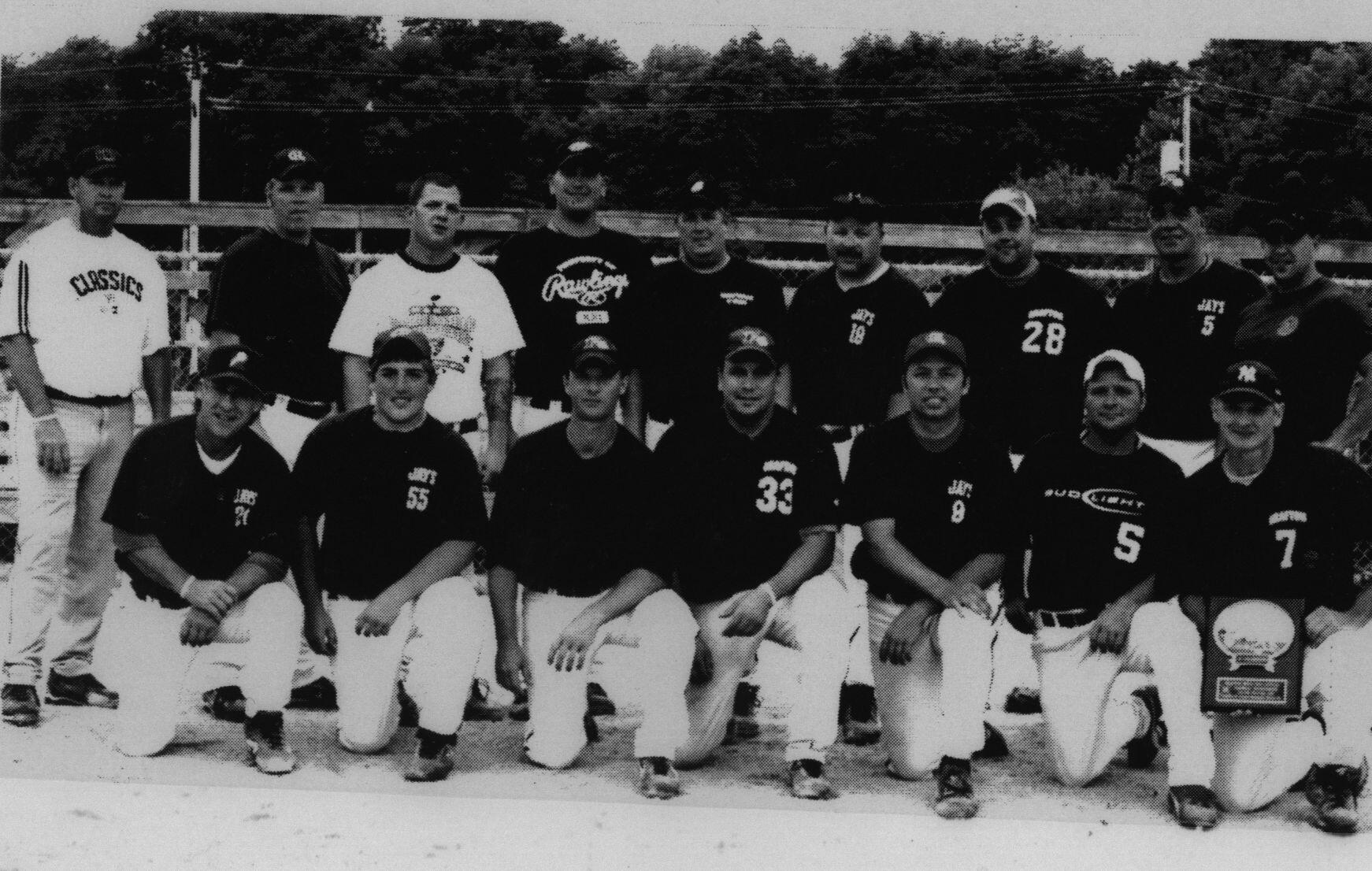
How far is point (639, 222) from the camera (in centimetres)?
757

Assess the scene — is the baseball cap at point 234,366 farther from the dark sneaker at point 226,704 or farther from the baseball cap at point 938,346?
the baseball cap at point 938,346

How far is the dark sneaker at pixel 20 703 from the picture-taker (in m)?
4.49

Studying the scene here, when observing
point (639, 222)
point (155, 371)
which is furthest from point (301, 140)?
point (155, 371)

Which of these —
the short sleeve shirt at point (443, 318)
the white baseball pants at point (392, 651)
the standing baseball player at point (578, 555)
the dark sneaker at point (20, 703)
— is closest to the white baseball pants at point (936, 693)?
the standing baseball player at point (578, 555)

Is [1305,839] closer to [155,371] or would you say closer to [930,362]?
[930,362]

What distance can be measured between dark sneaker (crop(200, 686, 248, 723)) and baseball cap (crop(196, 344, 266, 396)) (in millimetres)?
1167

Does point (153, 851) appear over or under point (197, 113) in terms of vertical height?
under

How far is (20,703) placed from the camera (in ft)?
14.9

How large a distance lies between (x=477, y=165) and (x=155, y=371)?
9.95m

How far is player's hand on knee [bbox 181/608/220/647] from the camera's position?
4258mm

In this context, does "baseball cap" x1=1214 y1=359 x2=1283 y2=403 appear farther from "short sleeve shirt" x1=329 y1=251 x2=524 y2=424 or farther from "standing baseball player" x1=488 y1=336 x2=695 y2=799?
"short sleeve shirt" x1=329 y1=251 x2=524 y2=424

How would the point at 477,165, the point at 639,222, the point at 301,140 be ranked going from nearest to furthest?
the point at 639,222 < the point at 477,165 < the point at 301,140

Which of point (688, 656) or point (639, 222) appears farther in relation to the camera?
point (639, 222)

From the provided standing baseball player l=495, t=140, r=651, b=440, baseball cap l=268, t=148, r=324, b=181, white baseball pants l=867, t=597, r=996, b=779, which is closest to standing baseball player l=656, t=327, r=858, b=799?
white baseball pants l=867, t=597, r=996, b=779
